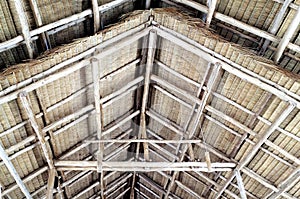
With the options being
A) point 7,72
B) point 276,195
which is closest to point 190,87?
point 276,195

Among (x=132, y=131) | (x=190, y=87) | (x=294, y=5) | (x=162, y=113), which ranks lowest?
(x=132, y=131)

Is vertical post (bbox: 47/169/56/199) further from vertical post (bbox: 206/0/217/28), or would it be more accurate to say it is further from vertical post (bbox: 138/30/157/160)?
vertical post (bbox: 206/0/217/28)

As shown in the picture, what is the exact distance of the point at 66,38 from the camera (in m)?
4.75

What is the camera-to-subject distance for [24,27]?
4004 millimetres

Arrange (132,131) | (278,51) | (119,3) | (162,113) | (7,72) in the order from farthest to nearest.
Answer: (132,131)
(162,113)
(119,3)
(278,51)
(7,72)

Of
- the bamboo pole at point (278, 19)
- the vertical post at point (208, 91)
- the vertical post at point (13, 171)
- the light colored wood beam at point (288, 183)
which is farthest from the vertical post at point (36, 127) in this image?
the light colored wood beam at point (288, 183)

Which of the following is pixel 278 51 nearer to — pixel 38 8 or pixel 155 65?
pixel 155 65

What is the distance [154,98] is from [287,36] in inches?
118

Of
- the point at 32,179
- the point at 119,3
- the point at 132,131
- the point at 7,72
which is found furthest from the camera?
the point at 132,131

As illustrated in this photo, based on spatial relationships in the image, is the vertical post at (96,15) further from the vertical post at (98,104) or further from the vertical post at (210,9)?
the vertical post at (210,9)

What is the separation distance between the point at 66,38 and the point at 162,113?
2811 millimetres

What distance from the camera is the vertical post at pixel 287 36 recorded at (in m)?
4.21

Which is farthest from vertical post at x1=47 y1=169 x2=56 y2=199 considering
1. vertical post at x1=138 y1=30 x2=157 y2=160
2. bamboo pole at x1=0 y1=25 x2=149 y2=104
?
bamboo pole at x1=0 y1=25 x2=149 y2=104

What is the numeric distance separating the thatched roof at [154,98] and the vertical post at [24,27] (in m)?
0.10
